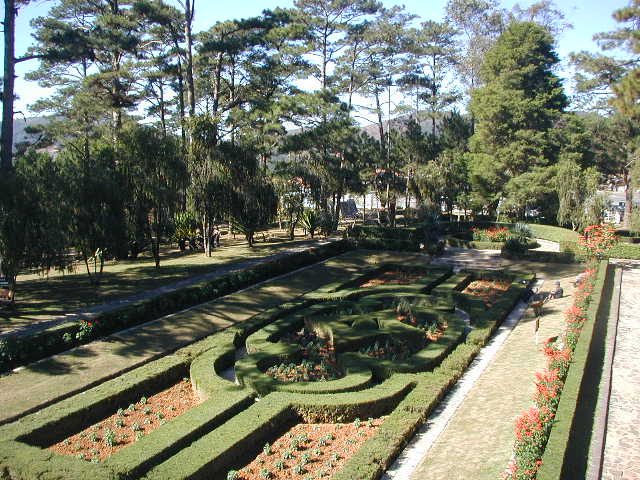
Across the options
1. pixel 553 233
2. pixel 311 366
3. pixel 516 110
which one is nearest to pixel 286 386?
pixel 311 366

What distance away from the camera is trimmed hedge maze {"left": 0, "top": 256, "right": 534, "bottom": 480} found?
27.8 ft

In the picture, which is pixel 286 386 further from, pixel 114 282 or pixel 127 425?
pixel 114 282

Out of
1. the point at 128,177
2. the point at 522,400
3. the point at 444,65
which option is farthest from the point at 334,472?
the point at 444,65

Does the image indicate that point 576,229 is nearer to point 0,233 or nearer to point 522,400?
point 522,400

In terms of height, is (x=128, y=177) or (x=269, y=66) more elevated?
(x=269, y=66)

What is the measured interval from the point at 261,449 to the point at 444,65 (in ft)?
134

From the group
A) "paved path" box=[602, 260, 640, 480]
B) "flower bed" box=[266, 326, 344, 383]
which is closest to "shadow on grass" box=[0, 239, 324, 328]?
"flower bed" box=[266, 326, 344, 383]

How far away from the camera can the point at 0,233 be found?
15.0 meters

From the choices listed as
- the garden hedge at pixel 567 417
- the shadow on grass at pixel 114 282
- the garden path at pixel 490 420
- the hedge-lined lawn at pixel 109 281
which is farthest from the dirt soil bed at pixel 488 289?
the hedge-lined lawn at pixel 109 281

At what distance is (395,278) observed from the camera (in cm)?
2206

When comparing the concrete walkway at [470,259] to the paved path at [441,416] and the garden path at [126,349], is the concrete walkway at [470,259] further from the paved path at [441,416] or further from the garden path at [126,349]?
the paved path at [441,416]

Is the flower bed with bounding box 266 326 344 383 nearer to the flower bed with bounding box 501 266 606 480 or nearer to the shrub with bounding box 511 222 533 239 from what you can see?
the flower bed with bounding box 501 266 606 480

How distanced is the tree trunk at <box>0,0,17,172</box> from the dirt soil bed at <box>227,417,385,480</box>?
46.9 feet

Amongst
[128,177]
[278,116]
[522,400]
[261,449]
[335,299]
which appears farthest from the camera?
[278,116]
